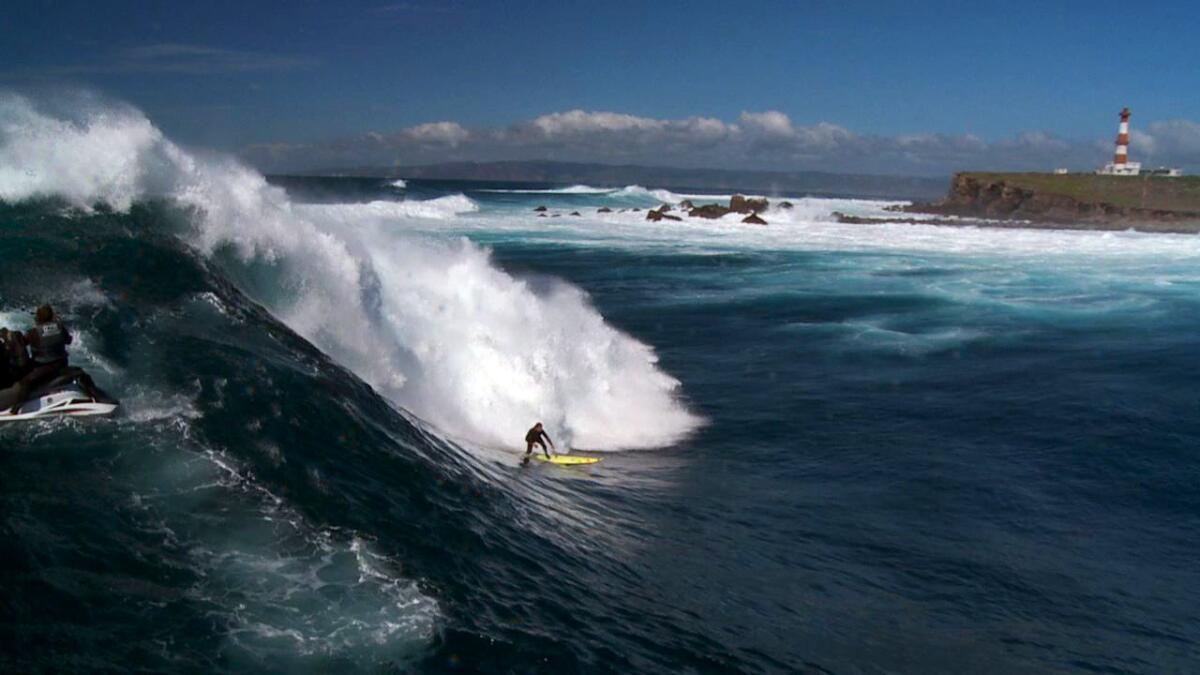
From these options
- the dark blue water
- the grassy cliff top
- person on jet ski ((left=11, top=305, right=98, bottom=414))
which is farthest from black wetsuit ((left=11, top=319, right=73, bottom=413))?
the grassy cliff top

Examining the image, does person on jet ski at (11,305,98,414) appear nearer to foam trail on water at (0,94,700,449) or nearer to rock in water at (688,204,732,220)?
foam trail on water at (0,94,700,449)

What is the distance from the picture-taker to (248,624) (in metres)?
7.59

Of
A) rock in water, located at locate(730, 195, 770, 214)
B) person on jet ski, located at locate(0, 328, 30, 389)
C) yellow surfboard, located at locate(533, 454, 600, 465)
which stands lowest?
yellow surfboard, located at locate(533, 454, 600, 465)

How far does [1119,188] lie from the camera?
103 meters

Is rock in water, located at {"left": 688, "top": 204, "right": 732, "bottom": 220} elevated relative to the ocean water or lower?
elevated

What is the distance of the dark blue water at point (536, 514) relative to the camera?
8039mm

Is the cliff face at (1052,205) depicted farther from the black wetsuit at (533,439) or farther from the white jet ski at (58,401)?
the white jet ski at (58,401)

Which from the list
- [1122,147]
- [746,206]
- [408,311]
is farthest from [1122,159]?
[408,311]

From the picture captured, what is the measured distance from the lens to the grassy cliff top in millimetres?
94750

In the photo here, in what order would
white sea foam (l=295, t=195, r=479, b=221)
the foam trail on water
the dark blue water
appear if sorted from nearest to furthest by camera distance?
the dark blue water < the foam trail on water < white sea foam (l=295, t=195, r=479, b=221)

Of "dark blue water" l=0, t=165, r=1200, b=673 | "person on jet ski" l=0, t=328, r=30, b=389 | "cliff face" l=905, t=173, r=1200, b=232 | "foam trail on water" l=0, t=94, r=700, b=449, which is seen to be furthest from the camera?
"cliff face" l=905, t=173, r=1200, b=232

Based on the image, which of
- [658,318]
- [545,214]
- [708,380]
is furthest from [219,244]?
[545,214]

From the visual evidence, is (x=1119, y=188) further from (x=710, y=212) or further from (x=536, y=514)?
(x=536, y=514)

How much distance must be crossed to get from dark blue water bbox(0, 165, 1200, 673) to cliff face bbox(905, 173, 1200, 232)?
72105 millimetres
